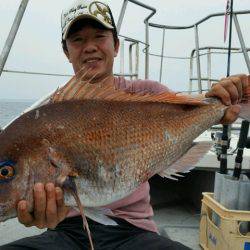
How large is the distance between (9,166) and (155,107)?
2.37 ft

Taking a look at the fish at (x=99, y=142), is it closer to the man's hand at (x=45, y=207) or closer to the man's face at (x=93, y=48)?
the man's hand at (x=45, y=207)

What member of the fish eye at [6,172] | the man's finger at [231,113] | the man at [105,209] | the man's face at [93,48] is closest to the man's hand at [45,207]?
the man at [105,209]

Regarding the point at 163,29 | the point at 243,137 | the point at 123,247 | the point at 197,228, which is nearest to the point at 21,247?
the point at 123,247

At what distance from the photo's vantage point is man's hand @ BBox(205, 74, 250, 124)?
2.13 m

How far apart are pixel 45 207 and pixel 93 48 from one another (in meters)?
1.21

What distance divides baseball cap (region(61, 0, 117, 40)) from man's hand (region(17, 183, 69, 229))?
1294 mm

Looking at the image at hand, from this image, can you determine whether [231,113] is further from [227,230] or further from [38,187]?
[227,230]

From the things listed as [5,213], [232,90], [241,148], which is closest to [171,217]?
[241,148]

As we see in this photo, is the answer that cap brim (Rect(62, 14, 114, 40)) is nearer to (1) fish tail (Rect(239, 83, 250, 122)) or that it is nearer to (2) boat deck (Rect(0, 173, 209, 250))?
(1) fish tail (Rect(239, 83, 250, 122))

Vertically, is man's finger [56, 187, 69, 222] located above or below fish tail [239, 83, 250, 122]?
below

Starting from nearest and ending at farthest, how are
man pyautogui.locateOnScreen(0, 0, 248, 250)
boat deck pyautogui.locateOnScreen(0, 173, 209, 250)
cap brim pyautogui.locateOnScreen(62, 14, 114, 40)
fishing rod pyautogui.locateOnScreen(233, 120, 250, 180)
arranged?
man pyautogui.locateOnScreen(0, 0, 248, 250) → cap brim pyautogui.locateOnScreen(62, 14, 114, 40) → fishing rod pyautogui.locateOnScreen(233, 120, 250, 180) → boat deck pyautogui.locateOnScreen(0, 173, 209, 250)

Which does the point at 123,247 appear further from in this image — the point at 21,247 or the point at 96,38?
the point at 96,38

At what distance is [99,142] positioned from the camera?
1.90 m

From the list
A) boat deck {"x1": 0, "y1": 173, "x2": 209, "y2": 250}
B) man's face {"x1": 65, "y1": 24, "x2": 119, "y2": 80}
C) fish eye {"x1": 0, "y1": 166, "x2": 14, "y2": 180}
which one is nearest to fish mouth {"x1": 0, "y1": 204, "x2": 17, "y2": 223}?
fish eye {"x1": 0, "y1": 166, "x2": 14, "y2": 180}
